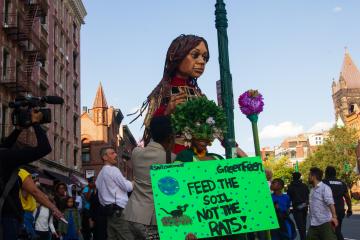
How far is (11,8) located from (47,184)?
10.5 m

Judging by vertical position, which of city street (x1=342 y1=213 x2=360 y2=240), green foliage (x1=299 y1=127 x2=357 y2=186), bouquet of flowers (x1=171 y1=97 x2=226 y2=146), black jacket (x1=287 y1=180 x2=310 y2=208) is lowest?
city street (x1=342 y1=213 x2=360 y2=240)

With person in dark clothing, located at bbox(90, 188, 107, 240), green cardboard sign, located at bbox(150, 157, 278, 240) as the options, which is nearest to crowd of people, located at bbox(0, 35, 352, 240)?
green cardboard sign, located at bbox(150, 157, 278, 240)

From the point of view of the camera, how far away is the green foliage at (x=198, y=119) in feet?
13.8

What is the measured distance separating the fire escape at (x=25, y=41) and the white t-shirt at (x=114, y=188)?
19248 millimetres

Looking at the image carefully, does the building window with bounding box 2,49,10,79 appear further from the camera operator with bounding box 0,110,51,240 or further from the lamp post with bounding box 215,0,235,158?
the camera operator with bounding box 0,110,51,240

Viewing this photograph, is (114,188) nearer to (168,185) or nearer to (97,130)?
(168,185)

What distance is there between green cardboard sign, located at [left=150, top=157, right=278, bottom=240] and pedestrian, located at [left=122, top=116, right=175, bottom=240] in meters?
0.60

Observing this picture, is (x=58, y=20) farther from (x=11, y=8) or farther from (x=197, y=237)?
(x=197, y=237)

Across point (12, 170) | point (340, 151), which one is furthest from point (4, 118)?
point (340, 151)

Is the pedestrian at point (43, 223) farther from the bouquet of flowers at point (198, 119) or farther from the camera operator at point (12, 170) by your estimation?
the bouquet of flowers at point (198, 119)

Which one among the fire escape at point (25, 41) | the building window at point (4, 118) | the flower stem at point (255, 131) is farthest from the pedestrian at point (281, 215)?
the fire escape at point (25, 41)

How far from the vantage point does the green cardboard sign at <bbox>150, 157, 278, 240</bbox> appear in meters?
3.55

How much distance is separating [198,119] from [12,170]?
1.70m

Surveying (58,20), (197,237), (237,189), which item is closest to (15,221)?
(197,237)
